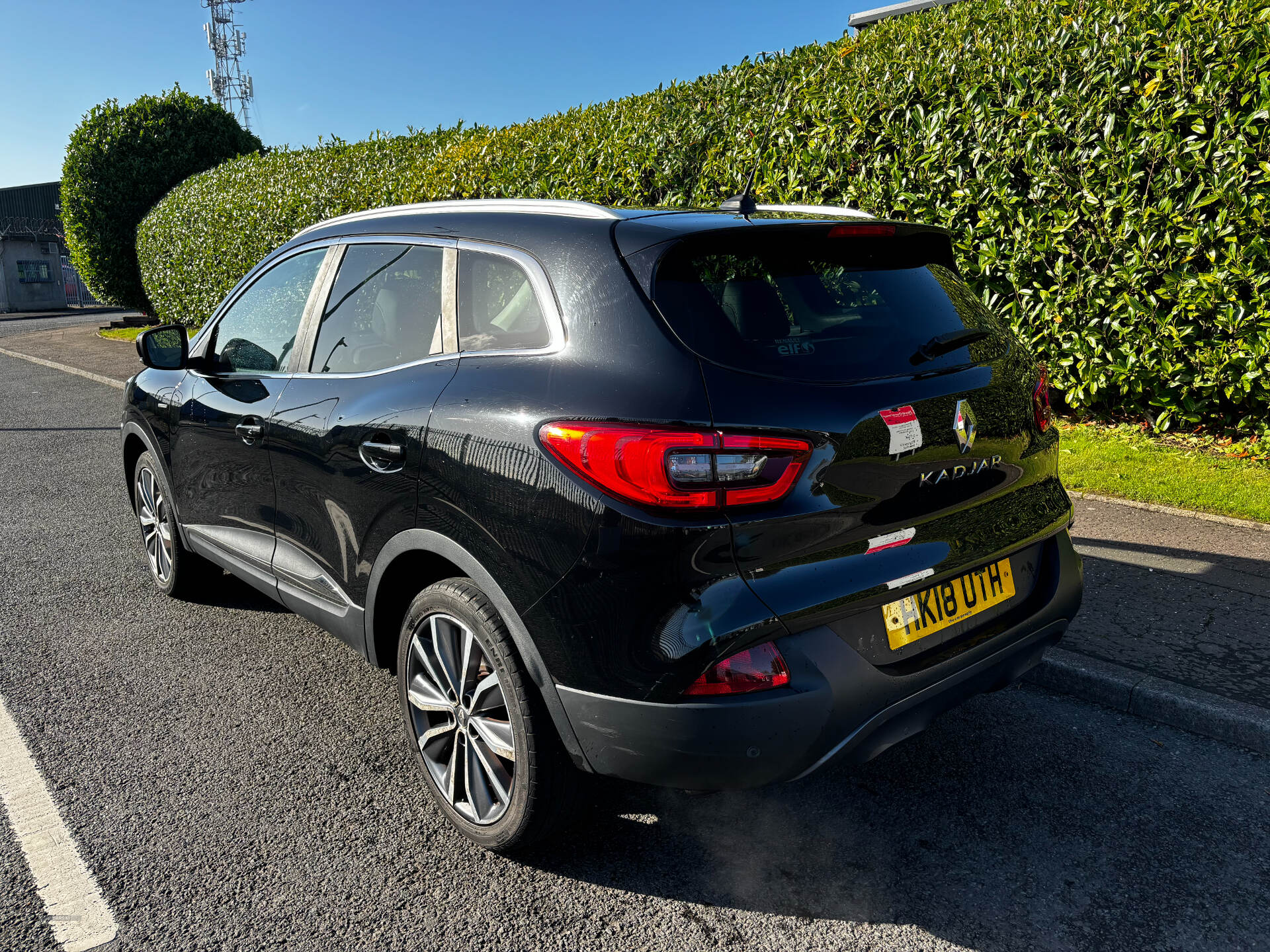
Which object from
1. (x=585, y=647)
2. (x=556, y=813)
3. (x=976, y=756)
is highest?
(x=585, y=647)

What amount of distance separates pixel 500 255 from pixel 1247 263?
5.42m

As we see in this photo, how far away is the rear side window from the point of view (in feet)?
8.59

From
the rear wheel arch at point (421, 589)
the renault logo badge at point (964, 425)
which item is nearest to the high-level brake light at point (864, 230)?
the renault logo badge at point (964, 425)

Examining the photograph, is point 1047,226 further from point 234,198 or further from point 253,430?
point 234,198

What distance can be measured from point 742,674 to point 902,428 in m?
0.76

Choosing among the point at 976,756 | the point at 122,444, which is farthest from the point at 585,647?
the point at 122,444

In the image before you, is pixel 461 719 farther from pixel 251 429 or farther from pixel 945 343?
pixel 945 343

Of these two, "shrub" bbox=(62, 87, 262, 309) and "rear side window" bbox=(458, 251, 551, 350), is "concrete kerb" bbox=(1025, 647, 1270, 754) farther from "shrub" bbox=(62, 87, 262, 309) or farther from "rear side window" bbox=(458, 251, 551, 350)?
"shrub" bbox=(62, 87, 262, 309)

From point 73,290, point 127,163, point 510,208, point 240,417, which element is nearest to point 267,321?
point 240,417

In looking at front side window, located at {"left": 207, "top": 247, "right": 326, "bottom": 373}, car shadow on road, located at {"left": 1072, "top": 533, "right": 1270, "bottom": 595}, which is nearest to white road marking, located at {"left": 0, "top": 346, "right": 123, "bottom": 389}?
front side window, located at {"left": 207, "top": 247, "right": 326, "bottom": 373}

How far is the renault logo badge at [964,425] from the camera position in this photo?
2588 millimetres

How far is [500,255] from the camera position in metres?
2.80

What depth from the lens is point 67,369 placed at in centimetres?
1565

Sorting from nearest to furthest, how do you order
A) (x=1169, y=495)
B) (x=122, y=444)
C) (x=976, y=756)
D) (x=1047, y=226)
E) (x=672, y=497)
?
(x=672, y=497) < (x=976, y=756) < (x=122, y=444) < (x=1169, y=495) < (x=1047, y=226)
